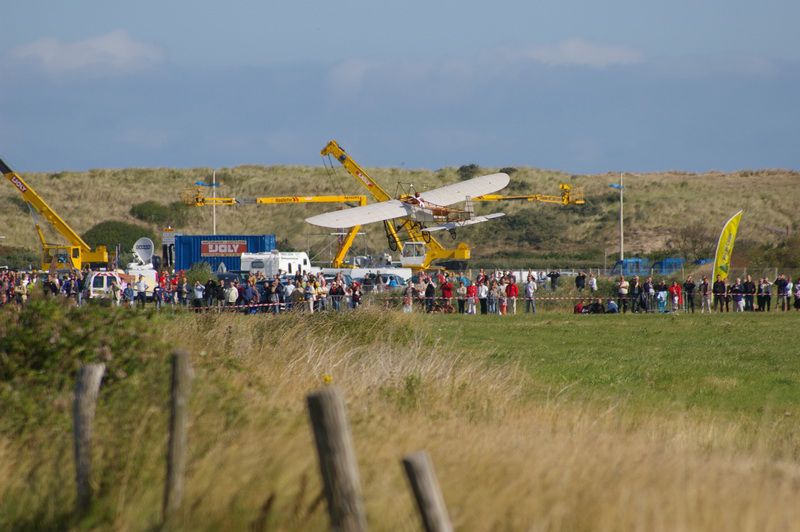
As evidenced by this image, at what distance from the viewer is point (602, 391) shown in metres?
17.6

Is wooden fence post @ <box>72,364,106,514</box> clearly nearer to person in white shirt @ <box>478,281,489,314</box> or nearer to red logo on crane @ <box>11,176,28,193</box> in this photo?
person in white shirt @ <box>478,281,489,314</box>

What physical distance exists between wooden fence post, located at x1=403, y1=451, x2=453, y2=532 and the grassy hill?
6610cm

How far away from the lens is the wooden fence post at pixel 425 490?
5379mm

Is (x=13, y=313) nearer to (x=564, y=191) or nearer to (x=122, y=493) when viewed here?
(x=122, y=493)

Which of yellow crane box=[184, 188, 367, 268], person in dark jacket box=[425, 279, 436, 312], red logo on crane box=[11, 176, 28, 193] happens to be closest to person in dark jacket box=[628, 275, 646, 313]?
person in dark jacket box=[425, 279, 436, 312]

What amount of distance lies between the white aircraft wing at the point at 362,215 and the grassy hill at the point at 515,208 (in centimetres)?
1610

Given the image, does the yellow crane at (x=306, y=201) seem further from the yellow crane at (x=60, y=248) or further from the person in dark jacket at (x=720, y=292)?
the person in dark jacket at (x=720, y=292)

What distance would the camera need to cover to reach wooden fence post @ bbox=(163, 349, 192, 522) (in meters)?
6.76

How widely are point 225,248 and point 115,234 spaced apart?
27391 millimetres

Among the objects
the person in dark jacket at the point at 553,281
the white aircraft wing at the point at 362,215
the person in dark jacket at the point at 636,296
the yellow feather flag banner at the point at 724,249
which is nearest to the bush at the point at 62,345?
the person in dark jacket at the point at 636,296

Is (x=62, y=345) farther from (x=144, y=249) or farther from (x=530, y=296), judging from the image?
(x=144, y=249)

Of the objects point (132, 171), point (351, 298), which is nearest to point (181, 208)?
point (132, 171)

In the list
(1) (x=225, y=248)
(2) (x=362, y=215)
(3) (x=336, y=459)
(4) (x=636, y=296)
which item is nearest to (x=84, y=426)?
(3) (x=336, y=459)

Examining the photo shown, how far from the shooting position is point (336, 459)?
5.77m
